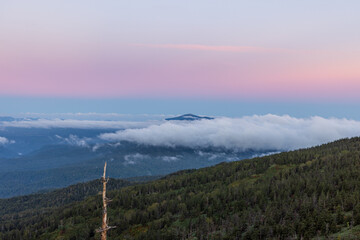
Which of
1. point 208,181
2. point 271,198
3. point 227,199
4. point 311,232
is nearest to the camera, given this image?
point 311,232

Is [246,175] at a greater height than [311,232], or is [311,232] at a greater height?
[311,232]

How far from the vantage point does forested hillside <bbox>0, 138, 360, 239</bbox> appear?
57.2m

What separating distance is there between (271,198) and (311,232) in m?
58.5

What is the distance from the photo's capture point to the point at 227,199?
126 m

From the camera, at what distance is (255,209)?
9556cm

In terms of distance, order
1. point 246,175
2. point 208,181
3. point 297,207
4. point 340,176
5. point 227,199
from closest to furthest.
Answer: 1. point 297,207
2. point 340,176
3. point 227,199
4. point 246,175
5. point 208,181

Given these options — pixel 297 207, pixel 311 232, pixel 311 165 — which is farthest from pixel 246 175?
pixel 311 232

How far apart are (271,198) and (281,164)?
7389cm

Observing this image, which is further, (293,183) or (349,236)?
(293,183)

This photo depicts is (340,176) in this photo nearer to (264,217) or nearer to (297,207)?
(297,207)

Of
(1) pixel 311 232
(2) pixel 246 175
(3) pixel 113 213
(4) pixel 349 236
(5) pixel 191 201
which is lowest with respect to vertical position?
(3) pixel 113 213

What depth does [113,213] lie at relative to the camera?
560 ft

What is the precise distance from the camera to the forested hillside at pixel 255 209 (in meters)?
57.2

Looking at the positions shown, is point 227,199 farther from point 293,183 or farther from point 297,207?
point 297,207
